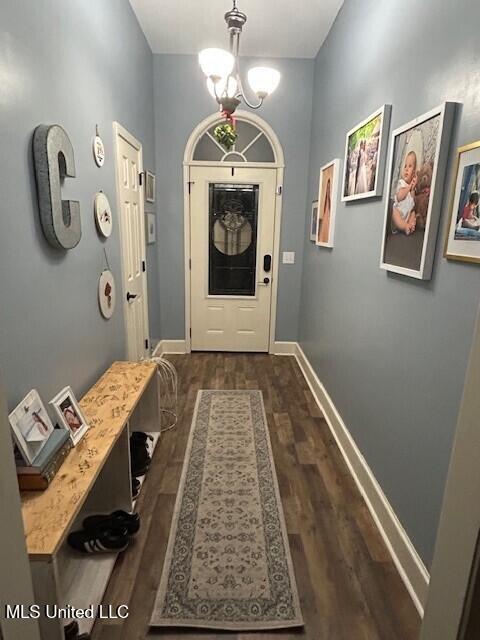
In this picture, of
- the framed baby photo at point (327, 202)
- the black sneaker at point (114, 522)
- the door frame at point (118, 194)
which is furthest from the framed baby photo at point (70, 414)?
the framed baby photo at point (327, 202)

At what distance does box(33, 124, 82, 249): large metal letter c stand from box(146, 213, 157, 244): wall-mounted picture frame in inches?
70.9

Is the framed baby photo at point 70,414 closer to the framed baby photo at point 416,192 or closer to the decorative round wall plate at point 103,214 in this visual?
→ the decorative round wall plate at point 103,214

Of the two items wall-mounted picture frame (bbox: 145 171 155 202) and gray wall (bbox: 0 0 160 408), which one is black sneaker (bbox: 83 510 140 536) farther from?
wall-mounted picture frame (bbox: 145 171 155 202)

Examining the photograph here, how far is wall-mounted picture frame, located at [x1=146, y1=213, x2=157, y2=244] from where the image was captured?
3.54 meters

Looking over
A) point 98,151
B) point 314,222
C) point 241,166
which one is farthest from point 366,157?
point 241,166

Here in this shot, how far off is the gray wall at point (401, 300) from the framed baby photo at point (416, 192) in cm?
5

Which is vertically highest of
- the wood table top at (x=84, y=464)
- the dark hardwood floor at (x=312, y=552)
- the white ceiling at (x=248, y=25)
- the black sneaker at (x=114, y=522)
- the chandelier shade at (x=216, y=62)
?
the white ceiling at (x=248, y=25)

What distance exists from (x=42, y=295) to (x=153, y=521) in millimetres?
1240

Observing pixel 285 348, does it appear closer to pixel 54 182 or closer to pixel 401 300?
pixel 401 300

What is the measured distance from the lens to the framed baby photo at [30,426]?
1.27 m

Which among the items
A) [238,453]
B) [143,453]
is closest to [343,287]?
[238,453]

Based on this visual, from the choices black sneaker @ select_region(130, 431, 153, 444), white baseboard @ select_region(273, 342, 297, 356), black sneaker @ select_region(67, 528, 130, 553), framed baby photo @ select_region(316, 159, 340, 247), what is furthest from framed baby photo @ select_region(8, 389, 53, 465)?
white baseboard @ select_region(273, 342, 297, 356)

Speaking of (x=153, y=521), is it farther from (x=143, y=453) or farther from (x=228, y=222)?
(x=228, y=222)

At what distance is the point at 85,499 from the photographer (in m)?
1.32
